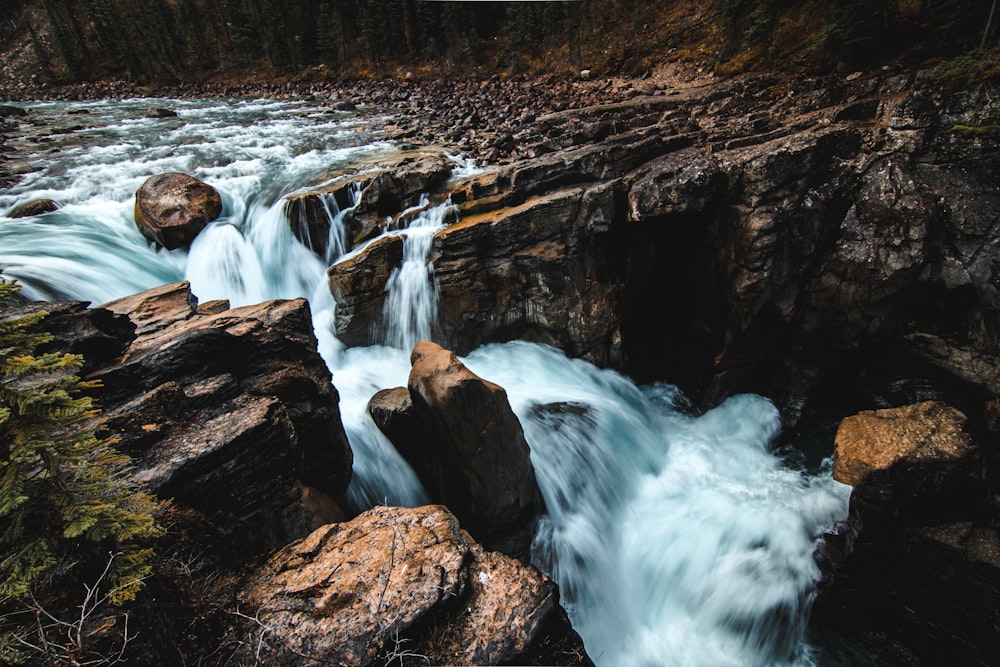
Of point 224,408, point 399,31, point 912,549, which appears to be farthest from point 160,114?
point 912,549

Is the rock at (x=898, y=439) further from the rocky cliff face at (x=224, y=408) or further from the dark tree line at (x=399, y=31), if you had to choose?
the dark tree line at (x=399, y=31)

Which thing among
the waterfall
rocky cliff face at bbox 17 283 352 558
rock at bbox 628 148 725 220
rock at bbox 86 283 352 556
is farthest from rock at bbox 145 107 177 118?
rock at bbox 628 148 725 220

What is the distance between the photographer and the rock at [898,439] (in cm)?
681

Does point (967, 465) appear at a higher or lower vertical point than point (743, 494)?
higher

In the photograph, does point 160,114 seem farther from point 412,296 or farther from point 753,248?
point 753,248

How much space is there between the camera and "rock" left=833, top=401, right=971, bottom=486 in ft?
22.4

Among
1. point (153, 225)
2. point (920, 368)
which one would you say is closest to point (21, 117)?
point (153, 225)

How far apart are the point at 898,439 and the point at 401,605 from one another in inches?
306

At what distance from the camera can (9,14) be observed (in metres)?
65.3

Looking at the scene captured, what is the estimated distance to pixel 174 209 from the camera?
12508mm

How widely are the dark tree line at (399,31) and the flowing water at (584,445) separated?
34.5 ft

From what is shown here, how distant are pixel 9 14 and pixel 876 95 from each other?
4041 inches

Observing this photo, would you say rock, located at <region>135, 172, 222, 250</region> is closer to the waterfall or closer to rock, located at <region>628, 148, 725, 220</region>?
the waterfall

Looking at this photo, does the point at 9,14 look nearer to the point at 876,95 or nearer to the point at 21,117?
the point at 21,117
